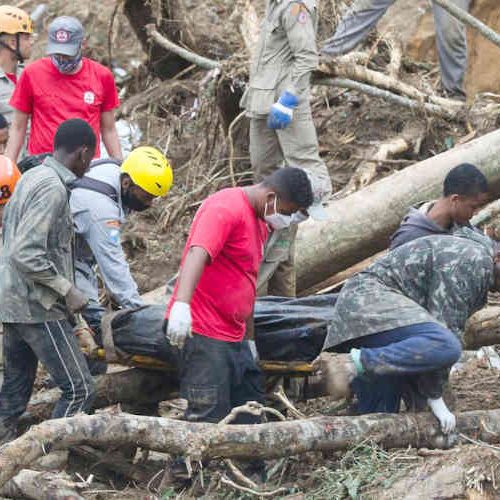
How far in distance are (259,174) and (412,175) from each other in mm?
1082

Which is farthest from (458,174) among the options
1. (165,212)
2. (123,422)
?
(165,212)

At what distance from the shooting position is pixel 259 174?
8625 mm

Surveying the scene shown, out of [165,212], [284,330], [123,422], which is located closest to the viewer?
[123,422]

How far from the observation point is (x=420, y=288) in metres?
5.79

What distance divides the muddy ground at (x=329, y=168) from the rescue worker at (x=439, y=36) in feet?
1.13

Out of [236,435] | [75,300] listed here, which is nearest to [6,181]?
[75,300]

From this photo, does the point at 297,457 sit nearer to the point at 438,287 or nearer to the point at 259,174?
the point at 438,287

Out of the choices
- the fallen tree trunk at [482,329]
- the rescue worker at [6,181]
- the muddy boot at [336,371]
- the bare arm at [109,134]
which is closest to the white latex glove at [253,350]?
the muddy boot at [336,371]

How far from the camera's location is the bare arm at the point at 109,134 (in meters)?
7.98

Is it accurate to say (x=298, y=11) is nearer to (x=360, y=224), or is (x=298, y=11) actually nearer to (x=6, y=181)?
(x=360, y=224)

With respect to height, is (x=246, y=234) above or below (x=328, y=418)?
above

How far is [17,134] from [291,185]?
2.53 metres

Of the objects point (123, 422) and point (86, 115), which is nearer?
point (123, 422)

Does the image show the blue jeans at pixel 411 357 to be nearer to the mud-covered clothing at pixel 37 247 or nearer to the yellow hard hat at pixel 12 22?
the mud-covered clothing at pixel 37 247
